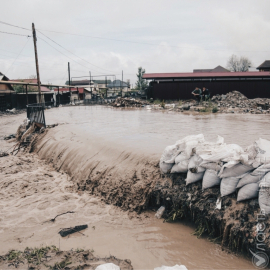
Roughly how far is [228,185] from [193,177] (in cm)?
57

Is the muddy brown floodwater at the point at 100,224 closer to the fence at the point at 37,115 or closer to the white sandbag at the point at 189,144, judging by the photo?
the white sandbag at the point at 189,144

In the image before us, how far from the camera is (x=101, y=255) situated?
3.21 metres

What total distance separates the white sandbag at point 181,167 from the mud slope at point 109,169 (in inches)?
14.5

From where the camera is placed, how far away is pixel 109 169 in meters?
5.30

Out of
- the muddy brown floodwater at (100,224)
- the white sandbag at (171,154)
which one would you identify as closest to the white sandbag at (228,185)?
the muddy brown floodwater at (100,224)

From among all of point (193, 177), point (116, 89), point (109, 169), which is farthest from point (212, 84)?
point (116, 89)

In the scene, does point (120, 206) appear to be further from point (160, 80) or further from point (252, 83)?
point (252, 83)

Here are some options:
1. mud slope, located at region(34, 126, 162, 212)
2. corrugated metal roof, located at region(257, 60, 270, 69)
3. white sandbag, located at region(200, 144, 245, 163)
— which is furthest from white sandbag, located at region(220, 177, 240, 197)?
corrugated metal roof, located at region(257, 60, 270, 69)

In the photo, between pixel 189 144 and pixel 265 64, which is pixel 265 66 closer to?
pixel 265 64

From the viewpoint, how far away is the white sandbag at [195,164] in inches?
147

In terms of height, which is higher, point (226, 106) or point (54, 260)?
point (226, 106)

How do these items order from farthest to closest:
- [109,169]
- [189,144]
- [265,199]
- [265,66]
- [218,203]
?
[265,66] → [109,169] → [189,144] → [218,203] → [265,199]

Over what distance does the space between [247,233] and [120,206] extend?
6.97ft

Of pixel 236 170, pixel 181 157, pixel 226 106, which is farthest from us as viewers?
pixel 226 106
